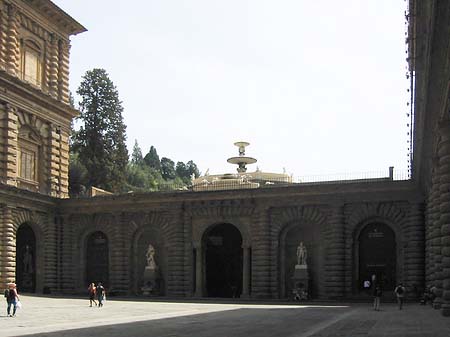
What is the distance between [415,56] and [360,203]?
2625 centimetres

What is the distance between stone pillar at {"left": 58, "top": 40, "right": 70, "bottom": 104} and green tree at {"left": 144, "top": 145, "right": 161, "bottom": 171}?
11141cm

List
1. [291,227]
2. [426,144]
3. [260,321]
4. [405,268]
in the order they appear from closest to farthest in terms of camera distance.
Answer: [260,321] → [426,144] → [405,268] → [291,227]

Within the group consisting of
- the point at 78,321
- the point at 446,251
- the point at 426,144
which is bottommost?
the point at 78,321

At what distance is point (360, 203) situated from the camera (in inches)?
2061

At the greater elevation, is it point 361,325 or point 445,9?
point 445,9

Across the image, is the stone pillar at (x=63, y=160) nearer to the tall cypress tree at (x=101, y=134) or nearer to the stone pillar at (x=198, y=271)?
the stone pillar at (x=198, y=271)

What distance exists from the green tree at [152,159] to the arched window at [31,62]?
115 meters

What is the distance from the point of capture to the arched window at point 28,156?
57.7 metres

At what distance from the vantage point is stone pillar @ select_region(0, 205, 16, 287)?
5284 cm

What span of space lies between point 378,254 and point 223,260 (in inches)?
528

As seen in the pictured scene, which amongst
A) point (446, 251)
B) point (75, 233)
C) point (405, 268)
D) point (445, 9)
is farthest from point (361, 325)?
point (75, 233)

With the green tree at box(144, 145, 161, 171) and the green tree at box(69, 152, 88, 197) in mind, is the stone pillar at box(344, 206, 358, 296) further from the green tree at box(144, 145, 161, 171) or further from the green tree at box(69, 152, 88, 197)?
the green tree at box(144, 145, 161, 171)

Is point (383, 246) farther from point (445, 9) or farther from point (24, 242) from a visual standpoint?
point (445, 9)

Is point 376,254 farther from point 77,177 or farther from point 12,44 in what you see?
point 77,177
